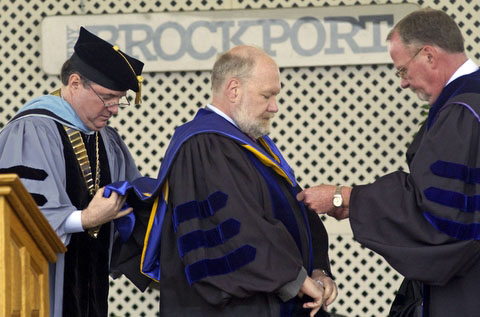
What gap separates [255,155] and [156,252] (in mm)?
629

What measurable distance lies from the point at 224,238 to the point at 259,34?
401 cm

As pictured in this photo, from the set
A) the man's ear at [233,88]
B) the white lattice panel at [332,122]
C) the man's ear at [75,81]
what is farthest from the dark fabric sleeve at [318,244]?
the white lattice panel at [332,122]

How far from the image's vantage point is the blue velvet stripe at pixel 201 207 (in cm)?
419

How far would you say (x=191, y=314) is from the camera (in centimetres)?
427

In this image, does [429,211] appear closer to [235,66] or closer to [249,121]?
[249,121]

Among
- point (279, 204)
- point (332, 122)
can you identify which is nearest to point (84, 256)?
point (279, 204)

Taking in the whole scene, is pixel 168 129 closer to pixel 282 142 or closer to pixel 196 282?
pixel 282 142

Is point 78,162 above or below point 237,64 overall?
below

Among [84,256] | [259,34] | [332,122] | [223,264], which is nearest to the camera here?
[223,264]

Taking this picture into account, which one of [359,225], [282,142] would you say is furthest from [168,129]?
[359,225]

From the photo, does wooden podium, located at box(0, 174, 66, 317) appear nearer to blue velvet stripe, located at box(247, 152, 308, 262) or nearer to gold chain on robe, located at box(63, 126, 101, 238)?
gold chain on robe, located at box(63, 126, 101, 238)

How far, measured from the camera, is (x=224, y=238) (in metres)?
4.18

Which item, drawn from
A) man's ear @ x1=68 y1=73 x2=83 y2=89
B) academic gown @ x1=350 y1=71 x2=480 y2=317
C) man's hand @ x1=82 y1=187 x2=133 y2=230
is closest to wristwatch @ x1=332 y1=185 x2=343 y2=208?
academic gown @ x1=350 y1=71 x2=480 y2=317

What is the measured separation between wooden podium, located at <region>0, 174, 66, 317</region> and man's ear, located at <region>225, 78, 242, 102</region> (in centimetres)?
100
